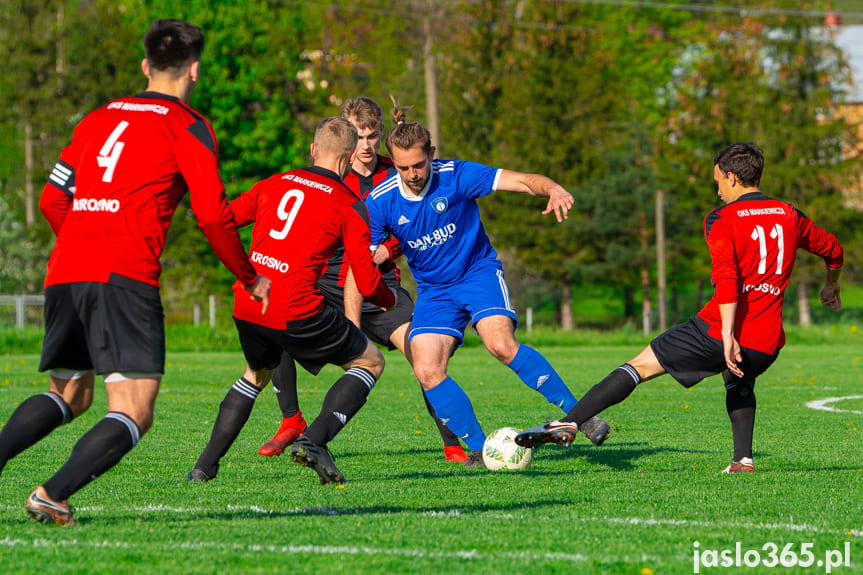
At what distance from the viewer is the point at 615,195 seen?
45344mm

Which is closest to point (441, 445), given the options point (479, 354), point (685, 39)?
point (479, 354)

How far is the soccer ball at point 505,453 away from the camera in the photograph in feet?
22.5

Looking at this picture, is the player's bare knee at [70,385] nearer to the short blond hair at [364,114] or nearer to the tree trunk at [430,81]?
the short blond hair at [364,114]

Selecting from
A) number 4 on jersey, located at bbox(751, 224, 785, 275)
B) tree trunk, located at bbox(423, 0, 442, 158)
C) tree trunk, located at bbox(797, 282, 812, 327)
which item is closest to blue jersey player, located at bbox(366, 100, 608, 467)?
number 4 on jersey, located at bbox(751, 224, 785, 275)

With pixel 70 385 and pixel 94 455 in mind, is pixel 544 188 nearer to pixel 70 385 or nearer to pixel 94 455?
pixel 70 385

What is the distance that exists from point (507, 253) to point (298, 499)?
41079 millimetres

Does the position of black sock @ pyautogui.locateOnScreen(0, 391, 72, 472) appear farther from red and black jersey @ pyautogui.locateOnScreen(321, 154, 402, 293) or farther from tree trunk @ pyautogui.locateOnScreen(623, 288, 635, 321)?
tree trunk @ pyautogui.locateOnScreen(623, 288, 635, 321)

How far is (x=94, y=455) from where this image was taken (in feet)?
14.6

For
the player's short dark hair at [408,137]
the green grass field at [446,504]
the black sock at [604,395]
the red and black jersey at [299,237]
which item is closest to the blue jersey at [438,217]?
the player's short dark hair at [408,137]

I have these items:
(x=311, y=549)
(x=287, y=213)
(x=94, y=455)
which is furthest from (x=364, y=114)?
(x=311, y=549)

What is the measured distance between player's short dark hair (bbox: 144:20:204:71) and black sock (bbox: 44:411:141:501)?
148 centimetres

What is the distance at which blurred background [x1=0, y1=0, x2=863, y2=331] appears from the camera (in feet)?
143

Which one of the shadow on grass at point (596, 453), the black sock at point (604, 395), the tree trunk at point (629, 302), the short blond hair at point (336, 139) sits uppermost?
the short blond hair at point (336, 139)

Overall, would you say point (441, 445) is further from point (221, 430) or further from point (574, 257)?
point (574, 257)
